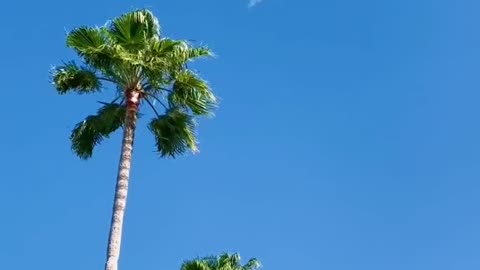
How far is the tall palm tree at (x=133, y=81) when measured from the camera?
16.0m

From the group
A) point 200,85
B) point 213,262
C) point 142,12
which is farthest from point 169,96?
point 213,262

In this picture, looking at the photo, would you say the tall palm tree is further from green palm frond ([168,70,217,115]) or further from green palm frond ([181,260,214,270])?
green palm frond ([181,260,214,270])

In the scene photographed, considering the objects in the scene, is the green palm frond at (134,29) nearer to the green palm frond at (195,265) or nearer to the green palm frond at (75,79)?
the green palm frond at (75,79)

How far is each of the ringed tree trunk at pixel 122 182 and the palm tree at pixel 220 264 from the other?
7.23m

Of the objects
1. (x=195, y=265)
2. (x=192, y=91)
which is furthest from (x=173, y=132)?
(x=195, y=265)

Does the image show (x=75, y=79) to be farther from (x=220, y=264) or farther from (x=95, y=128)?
(x=220, y=264)

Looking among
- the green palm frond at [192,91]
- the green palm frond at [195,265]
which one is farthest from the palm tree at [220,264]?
the green palm frond at [192,91]

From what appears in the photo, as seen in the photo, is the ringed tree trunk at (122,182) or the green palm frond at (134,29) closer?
the ringed tree trunk at (122,182)

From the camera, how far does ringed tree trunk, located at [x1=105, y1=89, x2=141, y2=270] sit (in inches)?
569

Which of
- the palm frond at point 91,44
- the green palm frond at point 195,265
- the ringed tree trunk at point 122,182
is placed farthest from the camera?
the green palm frond at point 195,265

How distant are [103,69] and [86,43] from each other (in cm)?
61

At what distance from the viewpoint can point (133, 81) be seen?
1614 cm

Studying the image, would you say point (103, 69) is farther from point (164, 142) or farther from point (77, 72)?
point (164, 142)

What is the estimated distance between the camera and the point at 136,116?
52.6ft
